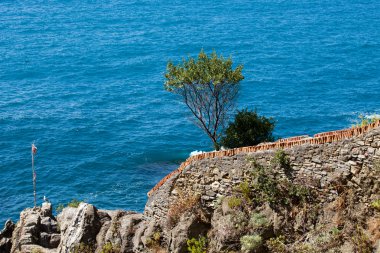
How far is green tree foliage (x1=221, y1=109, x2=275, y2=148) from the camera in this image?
41.6 metres

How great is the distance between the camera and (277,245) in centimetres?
2864

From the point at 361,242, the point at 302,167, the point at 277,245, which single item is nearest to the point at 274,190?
the point at 302,167

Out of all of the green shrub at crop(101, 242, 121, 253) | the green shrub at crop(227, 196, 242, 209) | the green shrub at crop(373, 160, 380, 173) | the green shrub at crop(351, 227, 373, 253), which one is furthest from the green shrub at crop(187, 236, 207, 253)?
the green shrub at crop(373, 160, 380, 173)

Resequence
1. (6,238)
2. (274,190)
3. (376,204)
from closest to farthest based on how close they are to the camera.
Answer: (376,204), (274,190), (6,238)

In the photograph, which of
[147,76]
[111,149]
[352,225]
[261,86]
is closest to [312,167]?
[352,225]

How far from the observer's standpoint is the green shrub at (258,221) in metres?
A: 29.1

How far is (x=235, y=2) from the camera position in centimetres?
14675

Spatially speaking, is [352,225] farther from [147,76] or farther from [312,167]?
[147,76]

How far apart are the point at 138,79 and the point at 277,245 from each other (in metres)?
75.7

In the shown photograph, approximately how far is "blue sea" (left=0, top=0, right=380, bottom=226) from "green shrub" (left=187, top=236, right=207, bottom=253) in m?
29.8

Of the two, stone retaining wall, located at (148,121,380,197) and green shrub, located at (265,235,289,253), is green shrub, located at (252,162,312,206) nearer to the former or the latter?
stone retaining wall, located at (148,121,380,197)

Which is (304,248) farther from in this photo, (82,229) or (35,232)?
(35,232)

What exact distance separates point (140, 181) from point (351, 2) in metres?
93.5

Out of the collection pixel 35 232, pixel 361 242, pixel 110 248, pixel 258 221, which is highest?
pixel 35 232
